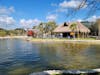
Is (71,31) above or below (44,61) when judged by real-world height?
above

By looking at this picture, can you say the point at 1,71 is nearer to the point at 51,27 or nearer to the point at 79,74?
the point at 79,74

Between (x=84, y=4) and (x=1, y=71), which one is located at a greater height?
(x=84, y=4)

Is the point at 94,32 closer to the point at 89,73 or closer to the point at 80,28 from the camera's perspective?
the point at 80,28

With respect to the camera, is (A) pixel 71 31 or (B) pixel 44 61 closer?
(B) pixel 44 61

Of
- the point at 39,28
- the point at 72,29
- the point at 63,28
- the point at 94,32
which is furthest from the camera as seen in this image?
the point at 39,28

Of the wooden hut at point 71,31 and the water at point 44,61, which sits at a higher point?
the wooden hut at point 71,31

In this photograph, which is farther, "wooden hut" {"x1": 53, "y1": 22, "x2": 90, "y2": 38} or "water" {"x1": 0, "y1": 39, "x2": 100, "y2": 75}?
"wooden hut" {"x1": 53, "y1": 22, "x2": 90, "y2": 38}

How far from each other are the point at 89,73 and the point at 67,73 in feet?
3.61

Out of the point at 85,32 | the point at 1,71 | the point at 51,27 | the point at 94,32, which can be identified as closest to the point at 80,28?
the point at 85,32

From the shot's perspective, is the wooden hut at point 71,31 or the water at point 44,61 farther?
the wooden hut at point 71,31

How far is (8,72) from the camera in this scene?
15.1m

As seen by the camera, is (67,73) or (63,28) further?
(63,28)

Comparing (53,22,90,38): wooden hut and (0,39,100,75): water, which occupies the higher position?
(53,22,90,38): wooden hut

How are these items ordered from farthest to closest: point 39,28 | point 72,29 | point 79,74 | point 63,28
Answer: point 39,28
point 63,28
point 72,29
point 79,74
